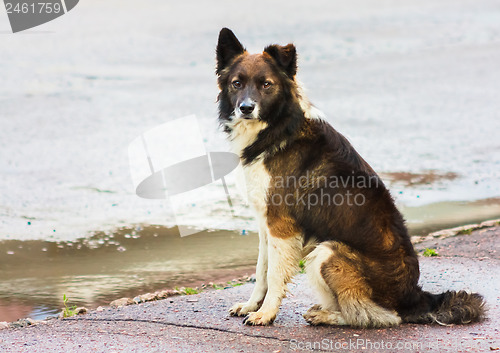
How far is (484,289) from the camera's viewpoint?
5.84 meters

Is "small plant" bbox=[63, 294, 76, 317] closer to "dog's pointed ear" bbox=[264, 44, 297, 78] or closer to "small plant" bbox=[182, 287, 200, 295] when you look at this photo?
"small plant" bbox=[182, 287, 200, 295]

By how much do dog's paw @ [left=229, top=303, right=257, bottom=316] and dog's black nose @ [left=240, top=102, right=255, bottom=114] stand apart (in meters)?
1.52

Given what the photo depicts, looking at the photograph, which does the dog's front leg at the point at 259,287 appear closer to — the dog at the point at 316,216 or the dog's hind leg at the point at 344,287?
the dog at the point at 316,216

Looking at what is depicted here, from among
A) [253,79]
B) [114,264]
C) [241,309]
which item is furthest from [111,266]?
[253,79]

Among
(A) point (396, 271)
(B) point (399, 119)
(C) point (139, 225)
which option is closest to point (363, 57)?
(B) point (399, 119)

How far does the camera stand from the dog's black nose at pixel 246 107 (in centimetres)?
499

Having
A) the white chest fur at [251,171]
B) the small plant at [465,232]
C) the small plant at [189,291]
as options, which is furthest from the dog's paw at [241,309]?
the small plant at [465,232]

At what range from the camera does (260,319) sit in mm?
5047

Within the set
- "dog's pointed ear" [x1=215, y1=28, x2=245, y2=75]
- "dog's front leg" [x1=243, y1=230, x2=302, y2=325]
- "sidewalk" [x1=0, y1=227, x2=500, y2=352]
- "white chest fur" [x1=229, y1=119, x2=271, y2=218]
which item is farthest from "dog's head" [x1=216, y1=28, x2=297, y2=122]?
"sidewalk" [x1=0, y1=227, x2=500, y2=352]

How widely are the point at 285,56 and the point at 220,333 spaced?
2146mm

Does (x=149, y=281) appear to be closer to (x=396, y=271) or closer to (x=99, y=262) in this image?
(x=99, y=262)

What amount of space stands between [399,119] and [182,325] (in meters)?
9.36

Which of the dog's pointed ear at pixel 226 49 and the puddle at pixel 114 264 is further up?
the dog's pointed ear at pixel 226 49

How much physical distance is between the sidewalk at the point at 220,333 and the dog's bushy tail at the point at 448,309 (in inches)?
2.6
